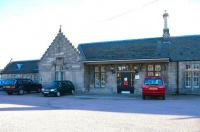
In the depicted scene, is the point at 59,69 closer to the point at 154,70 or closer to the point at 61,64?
the point at 61,64

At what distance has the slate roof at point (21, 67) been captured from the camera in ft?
151

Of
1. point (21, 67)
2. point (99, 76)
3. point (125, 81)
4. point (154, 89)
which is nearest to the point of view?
point (154, 89)

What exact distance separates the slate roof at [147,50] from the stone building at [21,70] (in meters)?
11.4

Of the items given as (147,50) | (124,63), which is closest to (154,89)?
(124,63)

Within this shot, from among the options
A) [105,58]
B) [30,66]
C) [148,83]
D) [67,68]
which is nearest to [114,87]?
[105,58]

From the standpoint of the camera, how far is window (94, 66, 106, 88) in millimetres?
33766

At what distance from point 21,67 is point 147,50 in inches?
921

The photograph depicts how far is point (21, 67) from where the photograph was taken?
48500 millimetres

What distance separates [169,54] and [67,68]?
1122 cm

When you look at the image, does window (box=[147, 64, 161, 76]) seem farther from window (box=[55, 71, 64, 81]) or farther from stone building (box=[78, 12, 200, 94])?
window (box=[55, 71, 64, 81])

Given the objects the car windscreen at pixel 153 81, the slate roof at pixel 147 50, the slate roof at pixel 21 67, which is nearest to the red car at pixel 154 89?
the car windscreen at pixel 153 81

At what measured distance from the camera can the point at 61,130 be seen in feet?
34.7

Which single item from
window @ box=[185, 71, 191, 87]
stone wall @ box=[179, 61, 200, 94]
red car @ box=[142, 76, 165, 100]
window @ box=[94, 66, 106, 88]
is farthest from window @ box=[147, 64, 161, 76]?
red car @ box=[142, 76, 165, 100]

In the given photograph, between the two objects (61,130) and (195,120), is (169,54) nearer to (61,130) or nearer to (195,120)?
(195,120)
